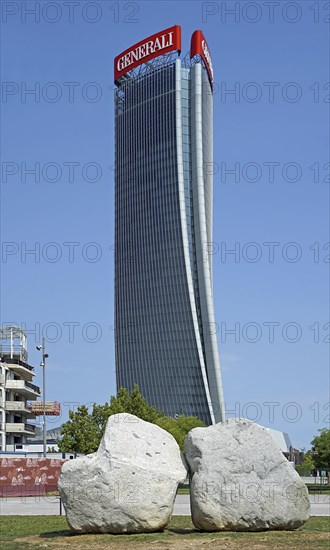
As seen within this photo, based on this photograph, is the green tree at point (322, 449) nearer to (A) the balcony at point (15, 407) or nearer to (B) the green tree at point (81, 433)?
(B) the green tree at point (81, 433)

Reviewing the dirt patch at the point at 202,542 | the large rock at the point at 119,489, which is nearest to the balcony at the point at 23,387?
the large rock at the point at 119,489

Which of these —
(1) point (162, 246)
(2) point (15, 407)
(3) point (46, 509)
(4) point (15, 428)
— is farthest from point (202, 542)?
(1) point (162, 246)

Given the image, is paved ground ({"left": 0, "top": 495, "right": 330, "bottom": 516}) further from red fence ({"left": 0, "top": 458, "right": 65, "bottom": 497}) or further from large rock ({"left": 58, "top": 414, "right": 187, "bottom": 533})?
large rock ({"left": 58, "top": 414, "right": 187, "bottom": 533})

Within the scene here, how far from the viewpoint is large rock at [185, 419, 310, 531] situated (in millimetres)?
20391

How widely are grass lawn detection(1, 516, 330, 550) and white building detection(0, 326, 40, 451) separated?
6077 centimetres

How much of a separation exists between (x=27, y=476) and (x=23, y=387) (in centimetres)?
3428

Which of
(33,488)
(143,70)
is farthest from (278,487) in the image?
(143,70)

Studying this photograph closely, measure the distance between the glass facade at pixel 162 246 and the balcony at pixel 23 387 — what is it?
153 feet

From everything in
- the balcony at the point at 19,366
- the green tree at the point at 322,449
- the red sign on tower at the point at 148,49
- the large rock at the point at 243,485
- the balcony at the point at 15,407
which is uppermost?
the red sign on tower at the point at 148,49

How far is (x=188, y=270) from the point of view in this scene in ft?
444

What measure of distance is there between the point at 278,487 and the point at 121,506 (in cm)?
383

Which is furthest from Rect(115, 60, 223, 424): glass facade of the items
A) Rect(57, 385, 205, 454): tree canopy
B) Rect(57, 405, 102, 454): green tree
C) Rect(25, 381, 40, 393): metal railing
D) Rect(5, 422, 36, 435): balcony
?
Rect(57, 405, 102, 454): green tree

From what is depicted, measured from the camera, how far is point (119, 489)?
20.0m

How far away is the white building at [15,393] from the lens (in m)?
82.9
